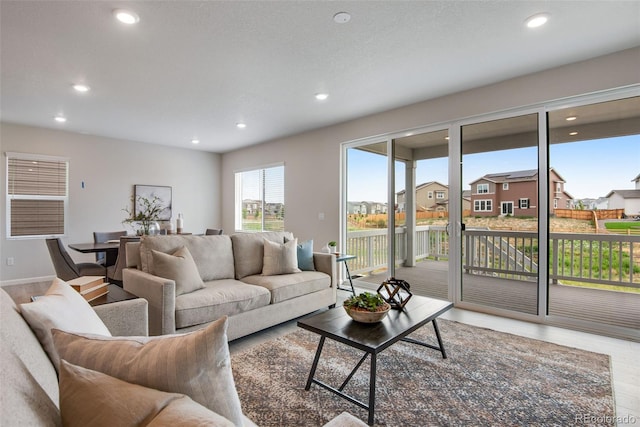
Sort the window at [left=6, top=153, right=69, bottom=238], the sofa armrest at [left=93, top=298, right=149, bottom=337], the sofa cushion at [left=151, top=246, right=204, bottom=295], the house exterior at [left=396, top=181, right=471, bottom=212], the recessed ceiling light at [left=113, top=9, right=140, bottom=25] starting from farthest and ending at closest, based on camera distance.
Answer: the window at [left=6, top=153, right=69, bottom=238], the house exterior at [left=396, top=181, right=471, bottom=212], the sofa cushion at [left=151, top=246, right=204, bottom=295], the recessed ceiling light at [left=113, top=9, right=140, bottom=25], the sofa armrest at [left=93, top=298, right=149, bottom=337]

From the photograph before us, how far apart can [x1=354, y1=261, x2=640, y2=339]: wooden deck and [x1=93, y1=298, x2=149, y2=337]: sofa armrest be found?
336cm

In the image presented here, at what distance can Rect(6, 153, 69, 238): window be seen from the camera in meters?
4.91

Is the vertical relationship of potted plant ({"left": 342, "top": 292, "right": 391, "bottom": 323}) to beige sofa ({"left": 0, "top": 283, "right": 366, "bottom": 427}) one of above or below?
below

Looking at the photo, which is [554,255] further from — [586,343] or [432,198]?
[432,198]

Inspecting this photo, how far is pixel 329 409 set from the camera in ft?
5.96

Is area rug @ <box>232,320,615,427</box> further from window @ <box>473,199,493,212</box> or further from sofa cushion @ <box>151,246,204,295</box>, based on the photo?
window @ <box>473,199,493,212</box>

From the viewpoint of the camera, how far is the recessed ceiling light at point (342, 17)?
2.25 meters

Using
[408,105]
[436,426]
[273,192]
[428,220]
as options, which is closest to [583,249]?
[428,220]

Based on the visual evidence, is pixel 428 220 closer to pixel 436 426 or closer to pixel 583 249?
pixel 583 249

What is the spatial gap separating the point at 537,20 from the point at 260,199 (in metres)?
5.30

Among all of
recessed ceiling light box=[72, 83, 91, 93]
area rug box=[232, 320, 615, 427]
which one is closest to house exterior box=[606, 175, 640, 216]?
area rug box=[232, 320, 615, 427]

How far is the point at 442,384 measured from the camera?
206cm

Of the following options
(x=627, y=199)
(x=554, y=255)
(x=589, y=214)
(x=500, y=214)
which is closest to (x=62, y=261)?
(x=500, y=214)

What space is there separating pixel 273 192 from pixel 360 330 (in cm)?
465
